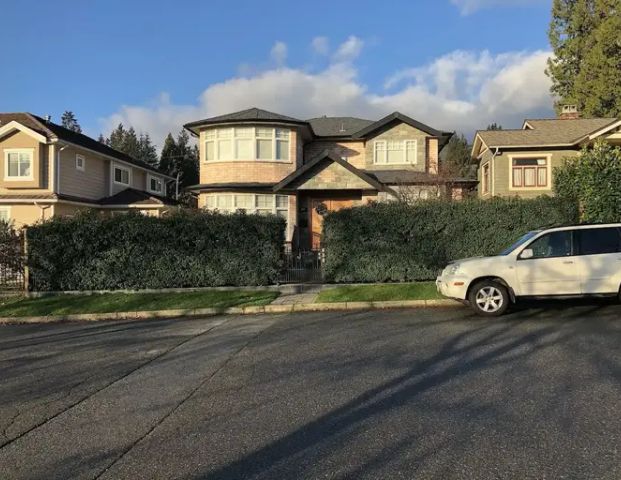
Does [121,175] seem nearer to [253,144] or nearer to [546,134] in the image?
[253,144]

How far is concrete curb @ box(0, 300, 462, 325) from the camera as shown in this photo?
12211 mm

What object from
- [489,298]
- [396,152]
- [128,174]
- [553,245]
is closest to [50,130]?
[128,174]

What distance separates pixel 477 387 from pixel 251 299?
8.08 metres

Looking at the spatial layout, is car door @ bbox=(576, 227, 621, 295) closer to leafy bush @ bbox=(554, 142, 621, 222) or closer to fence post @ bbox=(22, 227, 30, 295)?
leafy bush @ bbox=(554, 142, 621, 222)

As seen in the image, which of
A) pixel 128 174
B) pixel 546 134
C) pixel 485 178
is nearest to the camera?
pixel 546 134

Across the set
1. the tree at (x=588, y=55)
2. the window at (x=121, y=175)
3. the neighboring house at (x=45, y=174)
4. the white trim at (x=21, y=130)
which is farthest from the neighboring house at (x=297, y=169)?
the tree at (x=588, y=55)

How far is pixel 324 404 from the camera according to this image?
17.8ft

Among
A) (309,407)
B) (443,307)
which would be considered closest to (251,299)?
(443,307)

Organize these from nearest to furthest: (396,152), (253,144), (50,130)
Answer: (253,144), (396,152), (50,130)

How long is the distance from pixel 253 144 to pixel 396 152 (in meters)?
6.81

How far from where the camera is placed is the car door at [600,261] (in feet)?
33.4

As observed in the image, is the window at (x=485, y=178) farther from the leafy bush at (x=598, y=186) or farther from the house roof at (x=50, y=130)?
the house roof at (x=50, y=130)

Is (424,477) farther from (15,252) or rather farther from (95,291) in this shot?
(15,252)

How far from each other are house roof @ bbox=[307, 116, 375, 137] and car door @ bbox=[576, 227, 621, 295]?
16.7 metres
